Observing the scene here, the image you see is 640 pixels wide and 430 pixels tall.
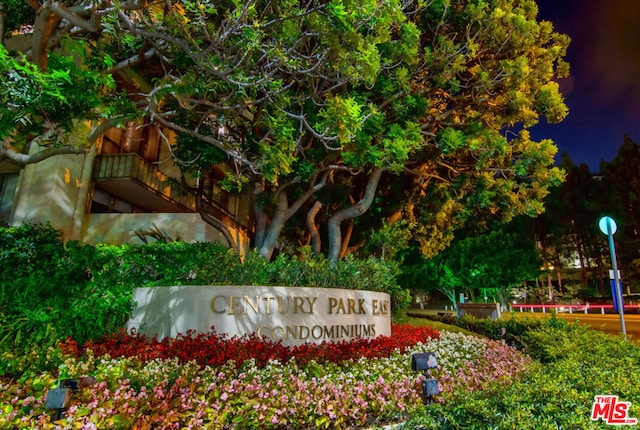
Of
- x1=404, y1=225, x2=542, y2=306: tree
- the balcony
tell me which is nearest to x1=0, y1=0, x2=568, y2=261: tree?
the balcony

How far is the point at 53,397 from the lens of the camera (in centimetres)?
375

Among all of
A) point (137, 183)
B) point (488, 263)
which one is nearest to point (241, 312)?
point (137, 183)

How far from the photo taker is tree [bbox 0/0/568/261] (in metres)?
6.04

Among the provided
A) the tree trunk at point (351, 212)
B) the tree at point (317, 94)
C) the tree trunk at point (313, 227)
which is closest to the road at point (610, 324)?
the tree at point (317, 94)

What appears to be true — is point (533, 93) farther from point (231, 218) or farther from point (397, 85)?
point (231, 218)

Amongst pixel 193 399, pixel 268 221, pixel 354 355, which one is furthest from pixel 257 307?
pixel 268 221

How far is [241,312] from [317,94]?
477 centimetres

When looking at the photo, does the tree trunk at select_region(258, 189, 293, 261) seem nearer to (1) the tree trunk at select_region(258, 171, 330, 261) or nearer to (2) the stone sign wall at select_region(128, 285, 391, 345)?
(1) the tree trunk at select_region(258, 171, 330, 261)

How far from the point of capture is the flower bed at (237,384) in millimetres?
4102

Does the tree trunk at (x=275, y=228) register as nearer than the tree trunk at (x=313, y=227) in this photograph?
Yes

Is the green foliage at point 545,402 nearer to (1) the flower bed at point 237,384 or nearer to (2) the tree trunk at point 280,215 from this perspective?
(1) the flower bed at point 237,384

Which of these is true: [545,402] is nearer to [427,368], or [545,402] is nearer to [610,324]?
[427,368]

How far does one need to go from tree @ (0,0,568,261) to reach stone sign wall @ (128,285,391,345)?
2.43 m

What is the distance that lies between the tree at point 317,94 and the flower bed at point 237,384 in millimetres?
3427
